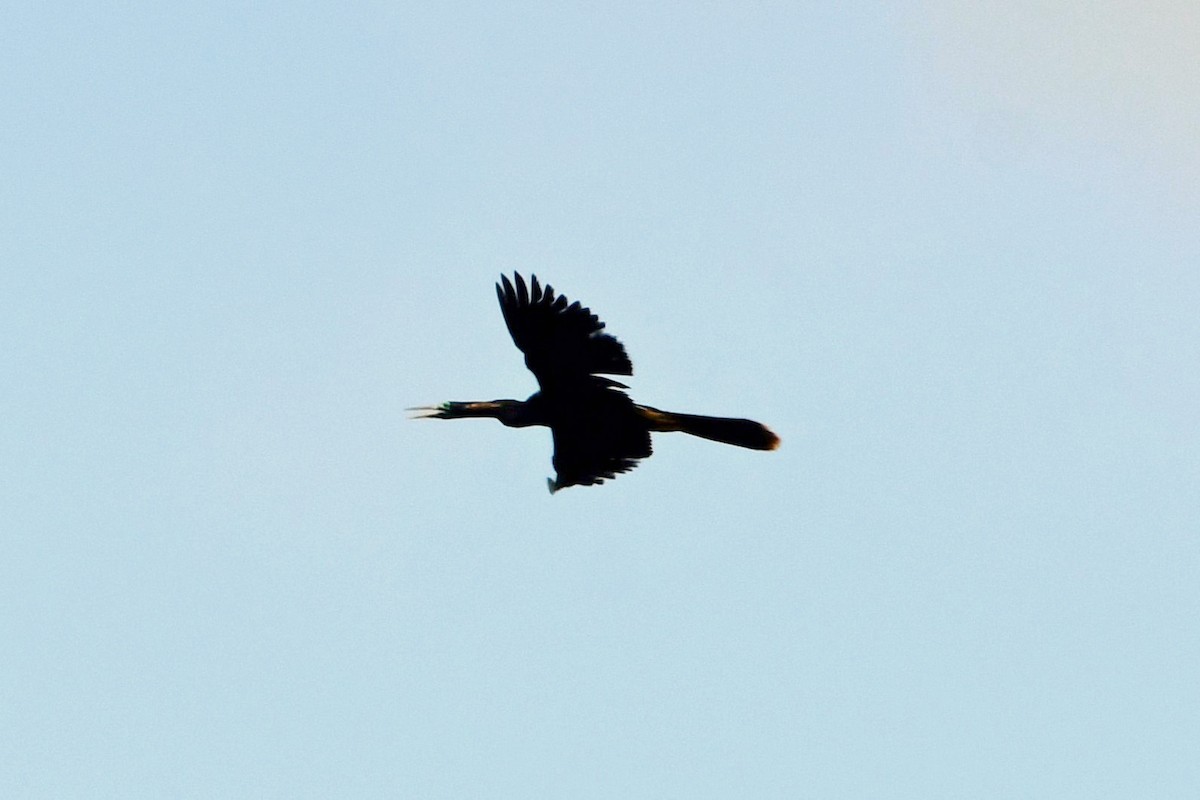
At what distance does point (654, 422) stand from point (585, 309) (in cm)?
147

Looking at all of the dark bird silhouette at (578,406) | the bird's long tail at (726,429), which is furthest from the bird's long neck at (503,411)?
the bird's long tail at (726,429)

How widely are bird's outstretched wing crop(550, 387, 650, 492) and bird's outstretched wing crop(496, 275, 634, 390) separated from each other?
44 centimetres

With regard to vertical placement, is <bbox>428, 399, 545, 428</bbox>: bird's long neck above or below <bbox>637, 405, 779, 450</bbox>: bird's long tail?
below

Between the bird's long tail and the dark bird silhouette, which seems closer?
the dark bird silhouette

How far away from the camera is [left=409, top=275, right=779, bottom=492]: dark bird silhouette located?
16328mm

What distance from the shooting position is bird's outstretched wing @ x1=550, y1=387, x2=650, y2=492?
17.1 metres

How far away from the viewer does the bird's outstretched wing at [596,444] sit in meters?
17.1

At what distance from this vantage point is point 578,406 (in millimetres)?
17047

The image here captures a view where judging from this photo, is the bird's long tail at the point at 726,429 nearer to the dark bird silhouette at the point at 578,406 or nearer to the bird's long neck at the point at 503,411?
the dark bird silhouette at the point at 578,406

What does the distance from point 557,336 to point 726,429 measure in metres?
1.95

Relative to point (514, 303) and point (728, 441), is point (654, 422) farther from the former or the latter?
point (514, 303)

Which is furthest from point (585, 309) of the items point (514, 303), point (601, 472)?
point (601, 472)

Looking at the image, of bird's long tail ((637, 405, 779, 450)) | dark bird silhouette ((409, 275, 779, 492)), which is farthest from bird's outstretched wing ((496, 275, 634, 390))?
bird's long tail ((637, 405, 779, 450))

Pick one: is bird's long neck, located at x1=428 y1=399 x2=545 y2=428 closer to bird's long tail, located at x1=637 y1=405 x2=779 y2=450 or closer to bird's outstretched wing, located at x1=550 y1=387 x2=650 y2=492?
bird's outstretched wing, located at x1=550 y1=387 x2=650 y2=492
